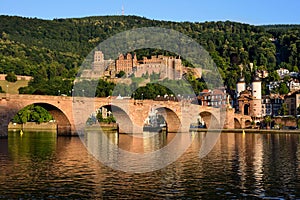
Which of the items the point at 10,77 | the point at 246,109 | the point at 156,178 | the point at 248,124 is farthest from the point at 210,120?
the point at 10,77

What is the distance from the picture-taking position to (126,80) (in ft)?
610

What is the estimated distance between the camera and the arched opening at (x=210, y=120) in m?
104

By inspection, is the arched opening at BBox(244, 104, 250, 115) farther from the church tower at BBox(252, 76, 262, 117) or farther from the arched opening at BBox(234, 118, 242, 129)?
the arched opening at BBox(234, 118, 242, 129)

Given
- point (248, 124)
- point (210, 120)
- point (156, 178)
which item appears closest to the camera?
point (156, 178)

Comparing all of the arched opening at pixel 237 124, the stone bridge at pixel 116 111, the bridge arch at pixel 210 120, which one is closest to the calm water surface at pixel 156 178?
the stone bridge at pixel 116 111

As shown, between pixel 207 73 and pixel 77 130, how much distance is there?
121933 millimetres

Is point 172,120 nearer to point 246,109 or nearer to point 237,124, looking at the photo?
point 237,124

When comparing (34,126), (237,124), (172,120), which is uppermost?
(172,120)

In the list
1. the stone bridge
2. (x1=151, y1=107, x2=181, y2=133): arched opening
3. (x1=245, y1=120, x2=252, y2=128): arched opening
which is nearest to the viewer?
the stone bridge

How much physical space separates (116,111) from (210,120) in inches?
1161

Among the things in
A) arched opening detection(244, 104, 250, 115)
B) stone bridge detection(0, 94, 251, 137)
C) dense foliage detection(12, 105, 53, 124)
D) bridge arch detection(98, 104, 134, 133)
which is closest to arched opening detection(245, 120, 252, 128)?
stone bridge detection(0, 94, 251, 137)

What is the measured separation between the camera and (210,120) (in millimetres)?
106250

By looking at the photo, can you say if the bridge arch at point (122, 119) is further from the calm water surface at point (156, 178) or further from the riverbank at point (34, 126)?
the calm water surface at point (156, 178)

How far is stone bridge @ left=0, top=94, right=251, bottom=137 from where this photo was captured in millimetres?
64062
